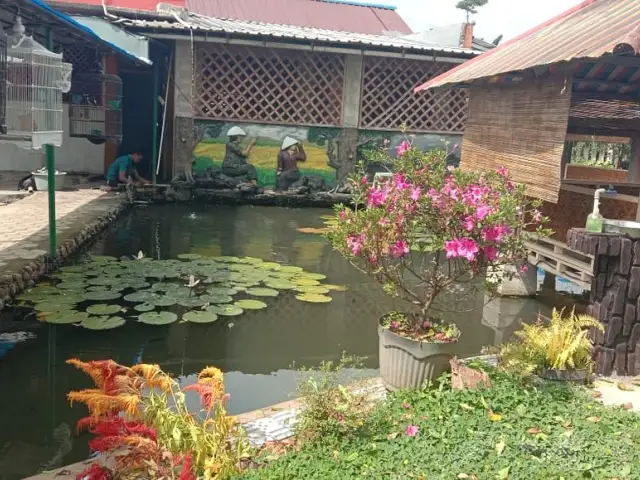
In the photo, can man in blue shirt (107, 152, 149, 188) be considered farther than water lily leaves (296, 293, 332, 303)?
Yes

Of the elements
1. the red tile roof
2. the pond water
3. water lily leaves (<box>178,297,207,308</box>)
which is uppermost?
the red tile roof

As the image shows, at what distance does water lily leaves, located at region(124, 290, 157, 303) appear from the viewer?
5.97 m

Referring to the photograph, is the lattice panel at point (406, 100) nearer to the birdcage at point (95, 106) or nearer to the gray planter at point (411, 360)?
the birdcage at point (95, 106)

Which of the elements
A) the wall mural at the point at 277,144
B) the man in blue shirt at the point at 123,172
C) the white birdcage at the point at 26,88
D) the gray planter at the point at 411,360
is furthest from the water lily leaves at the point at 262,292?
the wall mural at the point at 277,144

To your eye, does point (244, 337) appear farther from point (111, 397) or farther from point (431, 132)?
point (431, 132)

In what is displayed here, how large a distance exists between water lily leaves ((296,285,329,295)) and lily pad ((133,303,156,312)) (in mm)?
1684

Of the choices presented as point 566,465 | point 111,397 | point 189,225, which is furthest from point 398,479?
point 189,225

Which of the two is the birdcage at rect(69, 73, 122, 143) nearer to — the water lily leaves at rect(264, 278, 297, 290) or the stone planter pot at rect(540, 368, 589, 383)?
the water lily leaves at rect(264, 278, 297, 290)

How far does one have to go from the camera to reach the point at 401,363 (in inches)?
149

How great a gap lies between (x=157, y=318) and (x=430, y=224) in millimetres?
2878

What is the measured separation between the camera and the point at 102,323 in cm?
530

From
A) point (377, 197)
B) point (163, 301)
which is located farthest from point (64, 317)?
point (377, 197)

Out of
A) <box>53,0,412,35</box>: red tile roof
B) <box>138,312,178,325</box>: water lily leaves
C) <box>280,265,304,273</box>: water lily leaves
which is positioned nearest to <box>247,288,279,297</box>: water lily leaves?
<box>280,265,304,273</box>: water lily leaves

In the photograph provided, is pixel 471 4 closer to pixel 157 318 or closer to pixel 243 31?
pixel 243 31
